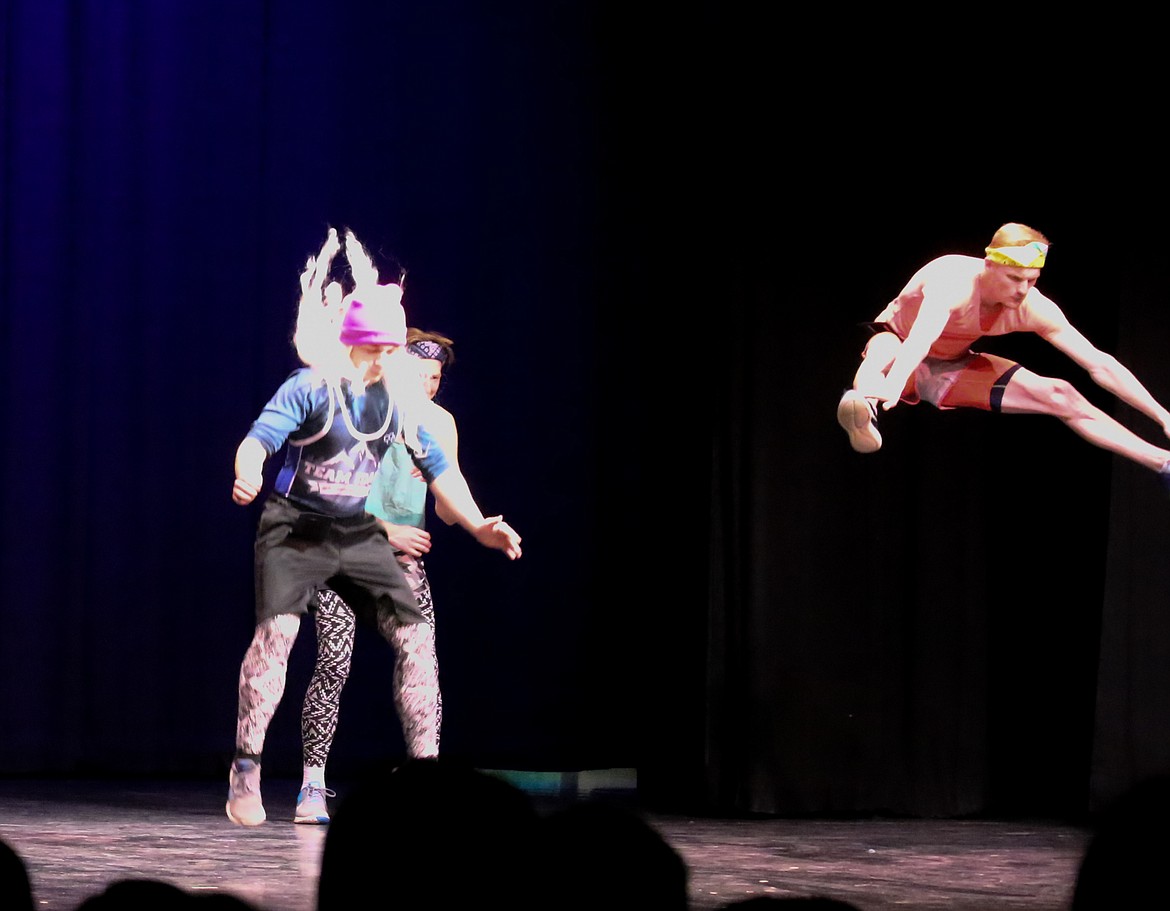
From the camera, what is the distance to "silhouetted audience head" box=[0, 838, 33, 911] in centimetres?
161

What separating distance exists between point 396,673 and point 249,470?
2.58 ft

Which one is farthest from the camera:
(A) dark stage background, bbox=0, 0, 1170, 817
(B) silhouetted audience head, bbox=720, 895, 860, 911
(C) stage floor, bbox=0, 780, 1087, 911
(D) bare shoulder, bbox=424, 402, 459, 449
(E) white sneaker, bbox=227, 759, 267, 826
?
(A) dark stage background, bbox=0, 0, 1170, 817

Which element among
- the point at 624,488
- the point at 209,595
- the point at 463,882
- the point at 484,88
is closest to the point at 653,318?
the point at 624,488

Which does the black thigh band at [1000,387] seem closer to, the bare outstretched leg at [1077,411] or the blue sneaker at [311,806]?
the bare outstretched leg at [1077,411]

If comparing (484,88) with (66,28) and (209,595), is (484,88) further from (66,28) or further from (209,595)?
(209,595)

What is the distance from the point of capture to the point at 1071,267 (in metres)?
6.37

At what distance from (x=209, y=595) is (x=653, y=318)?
203 cm

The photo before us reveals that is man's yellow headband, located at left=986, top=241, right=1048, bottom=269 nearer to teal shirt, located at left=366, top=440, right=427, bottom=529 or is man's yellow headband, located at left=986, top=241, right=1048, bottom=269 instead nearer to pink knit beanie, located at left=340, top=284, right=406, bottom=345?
pink knit beanie, located at left=340, top=284, right=406, bottom=345

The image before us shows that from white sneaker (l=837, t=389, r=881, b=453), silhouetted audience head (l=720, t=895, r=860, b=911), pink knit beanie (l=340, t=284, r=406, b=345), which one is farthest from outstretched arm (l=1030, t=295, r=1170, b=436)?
silhouetted audience head (l=720, t=895, r=860, b=911)

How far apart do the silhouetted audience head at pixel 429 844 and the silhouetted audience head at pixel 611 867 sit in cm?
3

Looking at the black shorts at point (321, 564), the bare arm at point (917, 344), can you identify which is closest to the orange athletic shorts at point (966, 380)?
the bare arm at point (917, 344)

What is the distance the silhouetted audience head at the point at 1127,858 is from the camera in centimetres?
157

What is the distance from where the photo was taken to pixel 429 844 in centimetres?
177

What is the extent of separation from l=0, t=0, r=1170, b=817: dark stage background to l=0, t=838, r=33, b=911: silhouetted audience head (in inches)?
185
